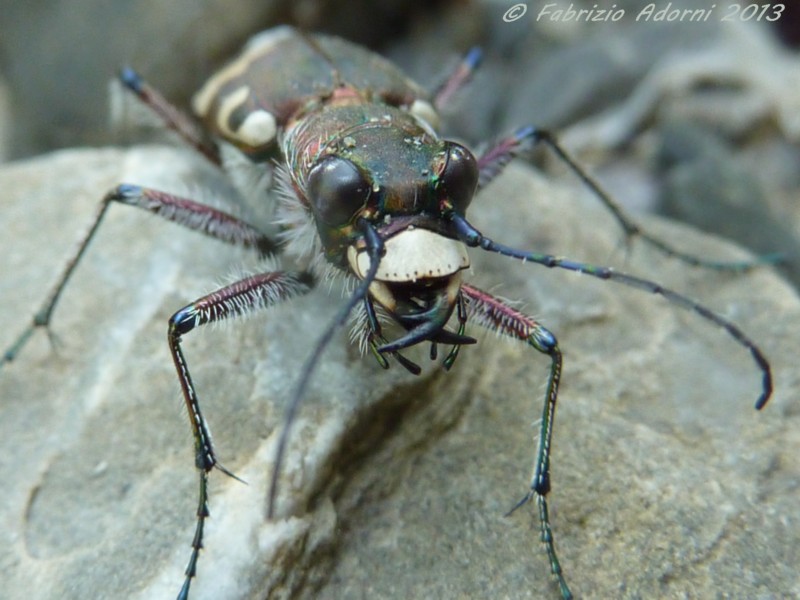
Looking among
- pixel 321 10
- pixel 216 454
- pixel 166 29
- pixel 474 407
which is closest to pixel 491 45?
pixel 321 10

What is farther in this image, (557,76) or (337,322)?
(557,76)

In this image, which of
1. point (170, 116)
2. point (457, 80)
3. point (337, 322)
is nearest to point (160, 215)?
point (170, 116)

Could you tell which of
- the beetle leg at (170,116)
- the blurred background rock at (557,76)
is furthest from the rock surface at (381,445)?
the blurred background rock at (557,76)

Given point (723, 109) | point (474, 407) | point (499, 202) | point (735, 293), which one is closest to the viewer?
point (474, 407)

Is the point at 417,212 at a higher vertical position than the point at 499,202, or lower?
higher

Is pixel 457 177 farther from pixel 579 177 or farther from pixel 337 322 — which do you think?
pixel 579 177

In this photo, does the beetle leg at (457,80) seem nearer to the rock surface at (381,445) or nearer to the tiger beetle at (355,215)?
the tiger beetle at (355,215)

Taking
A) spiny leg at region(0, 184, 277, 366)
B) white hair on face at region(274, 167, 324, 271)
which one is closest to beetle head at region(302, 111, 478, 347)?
white hair on face at region(274, 167, 324, 271)

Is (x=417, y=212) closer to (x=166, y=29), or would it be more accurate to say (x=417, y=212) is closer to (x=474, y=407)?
(x=474, y=407)
